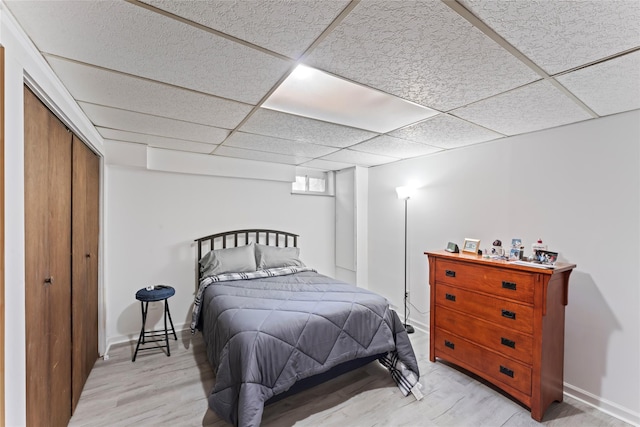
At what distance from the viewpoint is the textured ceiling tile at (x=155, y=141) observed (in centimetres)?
268

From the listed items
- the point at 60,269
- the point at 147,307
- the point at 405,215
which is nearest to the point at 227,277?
the point at 147,307

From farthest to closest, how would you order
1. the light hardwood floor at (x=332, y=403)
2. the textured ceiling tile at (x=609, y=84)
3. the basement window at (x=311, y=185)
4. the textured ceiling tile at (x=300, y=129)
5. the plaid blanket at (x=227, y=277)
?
the basement window at (x=311, y=185)
the plaid blanket at (x=227, y=277)
the textured ceiling tile at (x=300, y=129)
the light hardwood floor at (x=332, y=403)
the textured ceiling tile at (x=609, y=84)

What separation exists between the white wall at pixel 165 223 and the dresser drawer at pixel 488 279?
2.47m

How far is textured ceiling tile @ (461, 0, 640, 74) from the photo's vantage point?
100cm

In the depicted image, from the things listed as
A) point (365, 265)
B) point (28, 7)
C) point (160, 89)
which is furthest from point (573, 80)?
point (365, 265)

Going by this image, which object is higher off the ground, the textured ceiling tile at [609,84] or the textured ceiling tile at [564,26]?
the textured ceiling tile at [564,26]

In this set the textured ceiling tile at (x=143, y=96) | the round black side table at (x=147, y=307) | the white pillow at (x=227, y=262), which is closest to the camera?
the textured ceiling tile at (x=143, y=96)

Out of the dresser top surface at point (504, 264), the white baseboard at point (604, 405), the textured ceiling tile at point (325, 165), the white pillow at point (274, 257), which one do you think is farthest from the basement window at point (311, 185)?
the white baseboard at point (604, 405)

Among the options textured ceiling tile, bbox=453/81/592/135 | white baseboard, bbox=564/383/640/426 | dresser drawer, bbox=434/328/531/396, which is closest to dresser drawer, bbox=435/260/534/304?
dresser drawer, bbox=434/328/531/396

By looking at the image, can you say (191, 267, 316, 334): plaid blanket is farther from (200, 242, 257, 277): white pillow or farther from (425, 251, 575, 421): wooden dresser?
(425, 251, 575, 421): wooden dresser

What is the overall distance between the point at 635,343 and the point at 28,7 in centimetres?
391

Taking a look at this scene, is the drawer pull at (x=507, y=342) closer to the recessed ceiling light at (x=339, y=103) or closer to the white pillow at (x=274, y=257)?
the recessed ceiling light at (x=339, y=103)

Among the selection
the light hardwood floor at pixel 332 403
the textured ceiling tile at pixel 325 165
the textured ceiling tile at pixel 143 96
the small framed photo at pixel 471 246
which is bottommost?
the light hardwood floor at pixel 332 403

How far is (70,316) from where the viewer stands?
6.26ft
